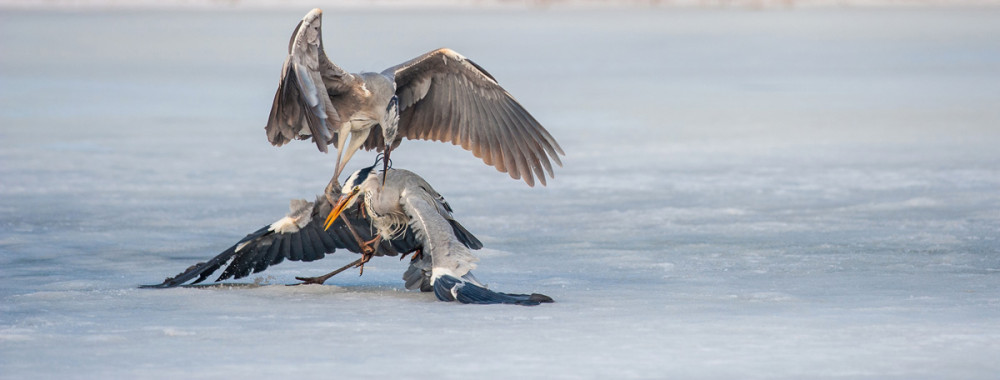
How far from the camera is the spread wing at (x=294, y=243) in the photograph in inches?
246

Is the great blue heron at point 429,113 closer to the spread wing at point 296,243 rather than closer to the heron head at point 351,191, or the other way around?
the spread wing at point 296,243

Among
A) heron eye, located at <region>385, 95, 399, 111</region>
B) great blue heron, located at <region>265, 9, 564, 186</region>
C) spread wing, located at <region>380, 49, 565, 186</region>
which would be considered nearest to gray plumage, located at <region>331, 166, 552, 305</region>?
great blue heron, located at <region>265, 9, 564, 186</region>

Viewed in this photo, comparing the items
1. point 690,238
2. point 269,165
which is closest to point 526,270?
point 690,238

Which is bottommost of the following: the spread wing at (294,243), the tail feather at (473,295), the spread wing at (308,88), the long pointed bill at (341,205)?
the tail feather at (473,295)

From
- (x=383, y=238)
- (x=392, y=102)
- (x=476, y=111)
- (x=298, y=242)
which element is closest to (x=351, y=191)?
(x=383, y=238)

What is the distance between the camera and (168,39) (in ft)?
83.3

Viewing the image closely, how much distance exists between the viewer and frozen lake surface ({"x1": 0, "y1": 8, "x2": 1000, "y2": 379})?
4.79m

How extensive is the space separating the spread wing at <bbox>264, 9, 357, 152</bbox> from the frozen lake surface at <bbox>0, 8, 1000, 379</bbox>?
73 centimetres

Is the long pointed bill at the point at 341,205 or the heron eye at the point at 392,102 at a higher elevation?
the heron eye at the point at 392,102

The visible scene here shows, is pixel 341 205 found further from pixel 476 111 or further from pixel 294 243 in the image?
pixel 476 111

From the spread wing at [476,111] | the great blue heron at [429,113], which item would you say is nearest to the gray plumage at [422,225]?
the great blue heron at [429,113]

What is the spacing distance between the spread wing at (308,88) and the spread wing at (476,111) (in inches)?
24.8

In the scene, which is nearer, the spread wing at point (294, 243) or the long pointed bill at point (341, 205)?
the long pointed bill at point (341, 205)

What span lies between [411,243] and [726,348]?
1896 mm
